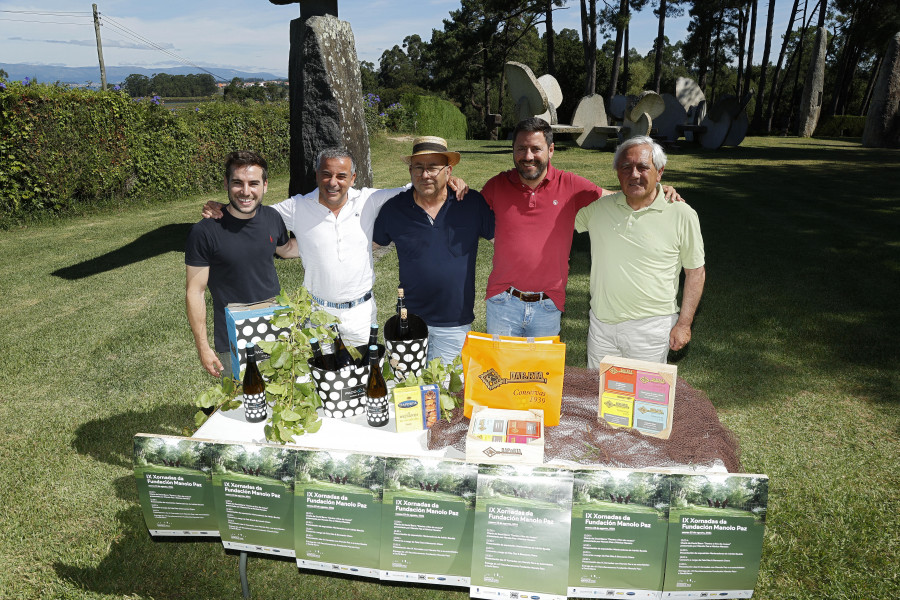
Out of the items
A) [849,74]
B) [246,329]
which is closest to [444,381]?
[246,329]

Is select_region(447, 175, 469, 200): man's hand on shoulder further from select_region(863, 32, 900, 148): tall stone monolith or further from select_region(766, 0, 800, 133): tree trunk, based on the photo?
select_region(766, 0, 800, 133): tree trunk

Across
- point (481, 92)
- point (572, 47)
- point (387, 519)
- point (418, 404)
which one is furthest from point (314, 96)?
point (481, 92)

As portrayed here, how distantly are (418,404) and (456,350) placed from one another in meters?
1.14

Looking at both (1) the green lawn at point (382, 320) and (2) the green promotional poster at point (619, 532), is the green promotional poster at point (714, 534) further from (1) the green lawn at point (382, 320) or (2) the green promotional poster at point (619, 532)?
(1) the green lawn at point (382, 320)

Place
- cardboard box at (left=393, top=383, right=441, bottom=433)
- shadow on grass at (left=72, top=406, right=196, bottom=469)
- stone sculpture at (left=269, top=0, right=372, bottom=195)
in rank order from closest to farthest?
cardboard box at (left=393, top=383, right=441, bottom=433)
shadow on grass at (left=72, top=406, right=196, bottom=469)
stone sculpture at (left=269, top=0, right=372, bottom=195)

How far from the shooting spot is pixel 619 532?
1.98m

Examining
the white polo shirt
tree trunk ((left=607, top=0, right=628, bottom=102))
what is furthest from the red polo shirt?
tree trunk ((left=607, top=0, right=628, bottom=102))

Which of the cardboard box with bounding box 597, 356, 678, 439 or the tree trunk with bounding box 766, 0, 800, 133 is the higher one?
the tree trunk with bounding box 766, 0, 800, 133

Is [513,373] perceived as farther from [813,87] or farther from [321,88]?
[813,87]

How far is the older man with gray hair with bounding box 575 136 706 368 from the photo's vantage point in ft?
10.0

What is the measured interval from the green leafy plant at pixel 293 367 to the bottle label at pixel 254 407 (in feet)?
0.14

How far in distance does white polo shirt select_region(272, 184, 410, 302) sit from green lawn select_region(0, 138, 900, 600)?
1.63 meters

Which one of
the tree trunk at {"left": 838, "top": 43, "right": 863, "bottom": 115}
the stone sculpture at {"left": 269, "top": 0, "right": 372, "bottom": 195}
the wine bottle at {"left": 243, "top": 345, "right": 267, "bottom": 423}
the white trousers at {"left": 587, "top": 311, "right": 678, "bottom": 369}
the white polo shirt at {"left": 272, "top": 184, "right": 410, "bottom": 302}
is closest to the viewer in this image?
the wine bottle at {"left": 243, "top": 345, "right": 267, "bottom": 423}

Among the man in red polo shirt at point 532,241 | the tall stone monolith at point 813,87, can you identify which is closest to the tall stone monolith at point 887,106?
the tall stone monolith at point 813,87
